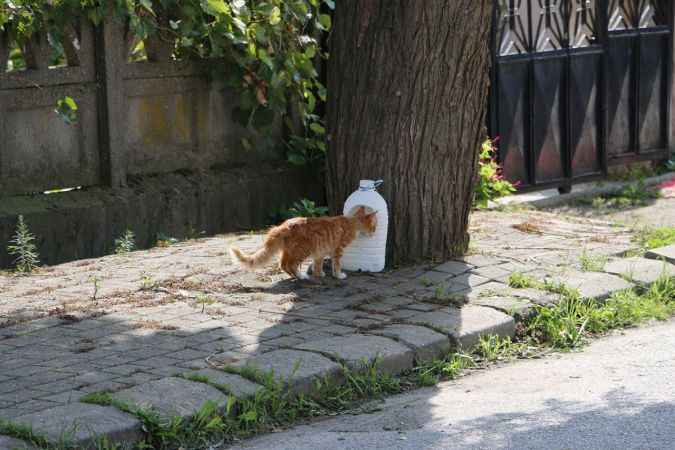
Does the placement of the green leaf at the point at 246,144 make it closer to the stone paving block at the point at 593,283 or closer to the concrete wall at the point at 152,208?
the concrete wall at the point at 152,208

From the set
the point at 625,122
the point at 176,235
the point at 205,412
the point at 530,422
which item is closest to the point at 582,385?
the point at 530,422

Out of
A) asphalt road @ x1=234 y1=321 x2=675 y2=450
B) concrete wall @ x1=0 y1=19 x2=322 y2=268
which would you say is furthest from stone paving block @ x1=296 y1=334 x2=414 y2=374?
concrete wall @ x1=0 y1=19 x2=322 y2=268

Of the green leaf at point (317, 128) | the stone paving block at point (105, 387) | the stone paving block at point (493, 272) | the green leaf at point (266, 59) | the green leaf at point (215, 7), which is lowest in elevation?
the stone paving block at point (105, 387)

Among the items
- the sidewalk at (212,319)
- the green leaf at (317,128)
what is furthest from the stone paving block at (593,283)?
the green leaf at (317,128)

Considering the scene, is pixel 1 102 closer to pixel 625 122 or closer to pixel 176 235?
pixel 176 235

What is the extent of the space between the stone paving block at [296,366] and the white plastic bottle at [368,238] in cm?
192

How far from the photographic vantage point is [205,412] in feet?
16.7

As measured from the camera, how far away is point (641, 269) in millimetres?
8055

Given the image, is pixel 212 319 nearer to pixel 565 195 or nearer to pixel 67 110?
pixel 67 110

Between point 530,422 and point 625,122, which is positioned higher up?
point 625,122

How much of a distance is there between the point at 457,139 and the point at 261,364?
2.96 m

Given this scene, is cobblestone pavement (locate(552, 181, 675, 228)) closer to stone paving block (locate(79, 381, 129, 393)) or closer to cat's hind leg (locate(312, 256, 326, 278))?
cat's hind leg (locate(312, 256, 326, 278))

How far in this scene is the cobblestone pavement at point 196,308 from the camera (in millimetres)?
5715

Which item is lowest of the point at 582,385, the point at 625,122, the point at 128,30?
the point at 582,385
